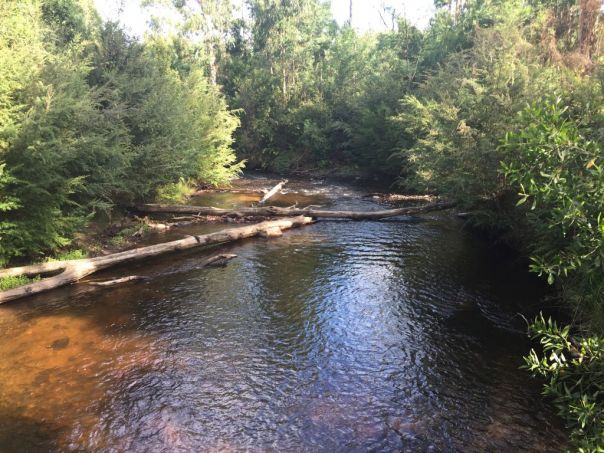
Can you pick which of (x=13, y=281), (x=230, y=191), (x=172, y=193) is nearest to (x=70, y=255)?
(x=13, y=281)

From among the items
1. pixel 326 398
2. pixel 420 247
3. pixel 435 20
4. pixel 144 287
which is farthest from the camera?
pixel 435 20

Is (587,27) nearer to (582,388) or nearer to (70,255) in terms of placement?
(582,388)

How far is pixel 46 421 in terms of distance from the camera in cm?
664

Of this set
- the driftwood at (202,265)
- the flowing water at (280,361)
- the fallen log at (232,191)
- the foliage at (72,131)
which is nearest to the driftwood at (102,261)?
the flowing water at (280,361)

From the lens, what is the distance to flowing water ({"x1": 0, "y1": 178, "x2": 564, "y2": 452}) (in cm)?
646

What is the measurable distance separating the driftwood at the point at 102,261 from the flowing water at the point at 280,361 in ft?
1.11

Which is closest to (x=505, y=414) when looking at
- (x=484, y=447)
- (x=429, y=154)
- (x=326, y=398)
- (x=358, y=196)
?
(x=484, y=447)

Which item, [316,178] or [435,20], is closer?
[316,178]

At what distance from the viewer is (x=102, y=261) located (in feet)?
43.3

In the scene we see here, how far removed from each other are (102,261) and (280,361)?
771 cm

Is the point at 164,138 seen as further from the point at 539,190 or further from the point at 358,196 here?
the point at 539,190

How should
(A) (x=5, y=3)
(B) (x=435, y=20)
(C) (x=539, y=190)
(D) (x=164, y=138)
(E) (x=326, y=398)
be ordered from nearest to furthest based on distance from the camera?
(C) (x=539, y=190)
(E) (x=326, y=398)
(A) (x=5, y=3)
(D) (x=164, y=138)
(B) (x=435, y=20)

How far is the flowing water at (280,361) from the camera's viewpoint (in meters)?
6.46

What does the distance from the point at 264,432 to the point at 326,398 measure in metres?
1.31
